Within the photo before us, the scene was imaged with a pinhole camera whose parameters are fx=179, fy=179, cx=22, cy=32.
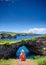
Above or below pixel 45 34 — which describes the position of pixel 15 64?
below

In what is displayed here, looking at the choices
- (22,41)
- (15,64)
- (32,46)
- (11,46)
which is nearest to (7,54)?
(11,46)

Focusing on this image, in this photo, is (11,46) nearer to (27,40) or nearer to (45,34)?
(27,40)

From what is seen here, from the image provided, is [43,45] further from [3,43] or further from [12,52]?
[3,43]

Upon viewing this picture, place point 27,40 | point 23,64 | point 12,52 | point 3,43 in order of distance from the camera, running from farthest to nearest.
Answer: point 27,40
point 12,52
point 3,43
point 23,64

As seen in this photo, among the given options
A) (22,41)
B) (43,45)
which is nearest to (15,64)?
(22,41)

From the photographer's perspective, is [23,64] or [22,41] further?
[22,41]

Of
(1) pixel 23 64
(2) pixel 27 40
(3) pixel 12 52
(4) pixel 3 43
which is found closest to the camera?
(1) pixel 23 64
